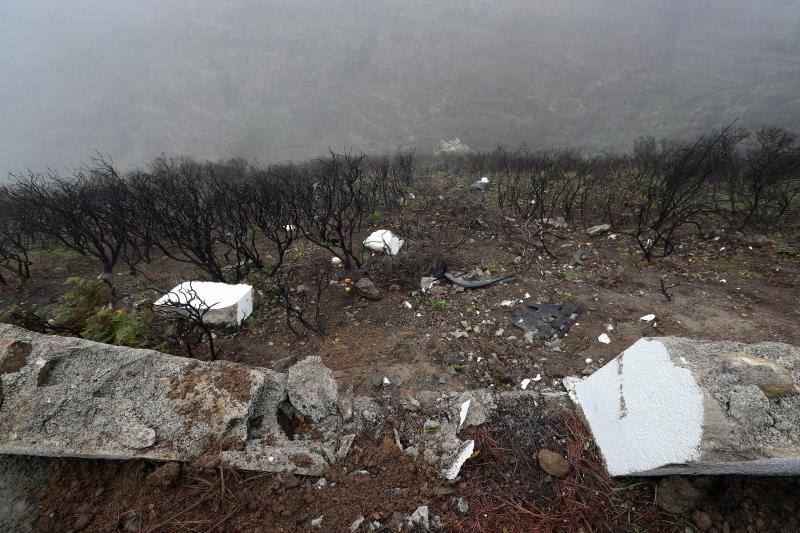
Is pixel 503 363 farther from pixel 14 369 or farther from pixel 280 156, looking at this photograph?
pixel 280 156

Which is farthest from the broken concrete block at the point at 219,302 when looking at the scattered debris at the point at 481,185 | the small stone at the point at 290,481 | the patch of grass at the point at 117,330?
the scattered debris at the point at 481,185

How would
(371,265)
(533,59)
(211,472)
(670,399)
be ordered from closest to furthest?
(670,399) → (211,472) → (371,265) → (533,59)

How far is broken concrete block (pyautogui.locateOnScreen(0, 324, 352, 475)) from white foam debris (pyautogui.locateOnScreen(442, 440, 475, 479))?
2.56ft

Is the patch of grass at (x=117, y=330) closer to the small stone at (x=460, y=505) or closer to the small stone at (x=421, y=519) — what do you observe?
the small stone at (x=421, y=519)

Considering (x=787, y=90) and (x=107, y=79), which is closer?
(x=787, y=90)

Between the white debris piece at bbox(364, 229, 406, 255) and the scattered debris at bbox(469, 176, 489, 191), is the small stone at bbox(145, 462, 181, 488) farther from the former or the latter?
the scattered debris at bbox(469, 176, 489, 191)

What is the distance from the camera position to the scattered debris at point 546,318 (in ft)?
13.3

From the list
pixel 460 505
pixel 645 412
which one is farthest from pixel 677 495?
pixel 460 505

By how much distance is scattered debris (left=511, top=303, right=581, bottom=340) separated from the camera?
407 centimetres

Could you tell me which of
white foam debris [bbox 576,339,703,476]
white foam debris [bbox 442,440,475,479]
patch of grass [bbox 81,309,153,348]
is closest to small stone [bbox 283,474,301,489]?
white foam debris [bbox 442,440,475,479]

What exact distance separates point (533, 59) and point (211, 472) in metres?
53.8

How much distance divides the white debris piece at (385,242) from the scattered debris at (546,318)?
8.72 feet

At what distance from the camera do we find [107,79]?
48656 millimetres

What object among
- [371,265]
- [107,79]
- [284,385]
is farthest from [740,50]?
[107,79]
